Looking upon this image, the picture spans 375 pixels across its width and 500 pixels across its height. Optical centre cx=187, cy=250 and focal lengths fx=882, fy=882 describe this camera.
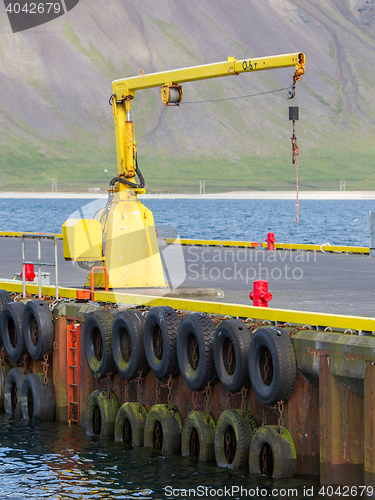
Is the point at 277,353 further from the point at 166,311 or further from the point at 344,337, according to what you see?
the point at 166,311

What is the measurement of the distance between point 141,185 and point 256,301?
641 centimetres

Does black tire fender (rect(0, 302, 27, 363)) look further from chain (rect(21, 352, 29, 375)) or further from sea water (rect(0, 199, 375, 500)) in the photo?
sea water (rect(0, 199, 375, 500))

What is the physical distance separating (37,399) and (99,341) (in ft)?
7.14

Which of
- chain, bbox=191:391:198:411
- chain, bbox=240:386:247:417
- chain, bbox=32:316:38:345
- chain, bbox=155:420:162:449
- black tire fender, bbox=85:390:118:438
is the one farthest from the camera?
chain, bbox=32:316:38:345

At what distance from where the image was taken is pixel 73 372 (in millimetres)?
17047

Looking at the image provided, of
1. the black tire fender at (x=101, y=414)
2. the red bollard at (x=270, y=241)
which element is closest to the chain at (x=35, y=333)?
the black tire fender at (x=101, y=414)

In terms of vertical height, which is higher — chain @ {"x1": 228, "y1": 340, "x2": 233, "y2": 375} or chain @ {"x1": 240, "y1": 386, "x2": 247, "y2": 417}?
chain @ {"x1": 228, "y1": 340, "x2": 233, "y2": 375}

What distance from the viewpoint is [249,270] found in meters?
25.8

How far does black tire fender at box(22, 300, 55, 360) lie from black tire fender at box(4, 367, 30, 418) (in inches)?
40.9

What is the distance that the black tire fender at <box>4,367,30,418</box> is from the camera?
1806 cm

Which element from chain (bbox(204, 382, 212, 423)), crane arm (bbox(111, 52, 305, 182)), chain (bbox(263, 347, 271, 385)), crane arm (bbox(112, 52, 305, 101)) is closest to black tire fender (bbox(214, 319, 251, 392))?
chain (bbox(263, 347, 271, 385))

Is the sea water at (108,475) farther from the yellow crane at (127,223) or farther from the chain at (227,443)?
the yellow crane at (127,223)

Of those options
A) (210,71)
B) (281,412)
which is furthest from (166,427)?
(210,71)

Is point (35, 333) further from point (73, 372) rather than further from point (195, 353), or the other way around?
point (195, 353)
